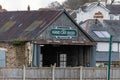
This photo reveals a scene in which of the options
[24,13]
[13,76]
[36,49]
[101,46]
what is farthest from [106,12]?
[13,76]

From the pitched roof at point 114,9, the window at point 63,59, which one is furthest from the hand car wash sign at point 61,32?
the pitched roof at point 114,9

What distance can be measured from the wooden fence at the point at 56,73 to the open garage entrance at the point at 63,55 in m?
10.8

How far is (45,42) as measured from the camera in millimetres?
46500

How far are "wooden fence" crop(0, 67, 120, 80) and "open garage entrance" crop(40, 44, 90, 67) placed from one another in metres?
10.8

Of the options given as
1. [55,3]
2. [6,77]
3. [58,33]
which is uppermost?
[55,3]

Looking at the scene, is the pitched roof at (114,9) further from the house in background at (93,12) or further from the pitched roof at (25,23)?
the pitched roof at (25,23)

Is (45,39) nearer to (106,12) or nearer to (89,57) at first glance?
(89,57)

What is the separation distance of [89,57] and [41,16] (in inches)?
206

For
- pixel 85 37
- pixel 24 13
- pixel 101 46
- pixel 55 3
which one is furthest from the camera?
pixel 55 3

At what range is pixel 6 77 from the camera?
37.3 metres

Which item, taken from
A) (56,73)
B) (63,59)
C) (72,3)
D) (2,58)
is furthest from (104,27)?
(72,3)

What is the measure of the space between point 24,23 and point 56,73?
Result: 43.4 feet

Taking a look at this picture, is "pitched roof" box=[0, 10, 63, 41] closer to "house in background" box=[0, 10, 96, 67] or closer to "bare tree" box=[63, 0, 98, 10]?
"house in background" box=[0, 10, 96, 67]

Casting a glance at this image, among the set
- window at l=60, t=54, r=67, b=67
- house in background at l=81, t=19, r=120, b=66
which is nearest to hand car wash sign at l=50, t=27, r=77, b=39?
window at l=60, t=54, r=67, b=67
